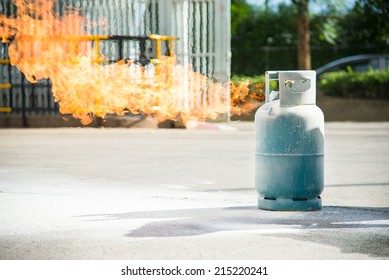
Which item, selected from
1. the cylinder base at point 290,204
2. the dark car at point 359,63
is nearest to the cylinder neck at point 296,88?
the cylinder base at point 290,204

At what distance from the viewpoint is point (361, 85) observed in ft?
95.8

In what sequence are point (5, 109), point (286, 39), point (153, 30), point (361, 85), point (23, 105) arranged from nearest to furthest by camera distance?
1. point (153, 30)
2. point (23, 105)
3. point (5, 109)
4. point (361, 85)
5. point (286, 39)

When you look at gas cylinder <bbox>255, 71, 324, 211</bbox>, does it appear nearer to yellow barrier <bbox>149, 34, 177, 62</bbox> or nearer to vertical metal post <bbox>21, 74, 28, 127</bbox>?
yellow barrier <bbox>149, 34, 177, 62</bbox>

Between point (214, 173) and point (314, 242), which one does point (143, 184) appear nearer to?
point (214, 173)

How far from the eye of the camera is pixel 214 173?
40.6 feet

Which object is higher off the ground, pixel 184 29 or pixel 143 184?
pixel 184 29

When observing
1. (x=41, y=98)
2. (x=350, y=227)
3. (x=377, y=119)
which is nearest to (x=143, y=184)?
(x=350, y=227)

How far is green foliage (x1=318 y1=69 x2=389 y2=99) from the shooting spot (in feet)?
95.1

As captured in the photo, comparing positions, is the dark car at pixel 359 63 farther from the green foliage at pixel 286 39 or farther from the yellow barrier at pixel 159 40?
the yellow barrier at pixel 159 40

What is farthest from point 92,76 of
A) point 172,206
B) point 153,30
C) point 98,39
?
point 153,30

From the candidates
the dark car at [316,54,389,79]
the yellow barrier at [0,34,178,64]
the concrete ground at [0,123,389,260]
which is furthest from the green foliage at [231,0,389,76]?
the concrete ground at [0,123,389,260]

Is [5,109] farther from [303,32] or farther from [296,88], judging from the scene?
[296,88]

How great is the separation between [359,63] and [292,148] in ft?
86.2

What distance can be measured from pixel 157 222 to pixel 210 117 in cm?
1525
